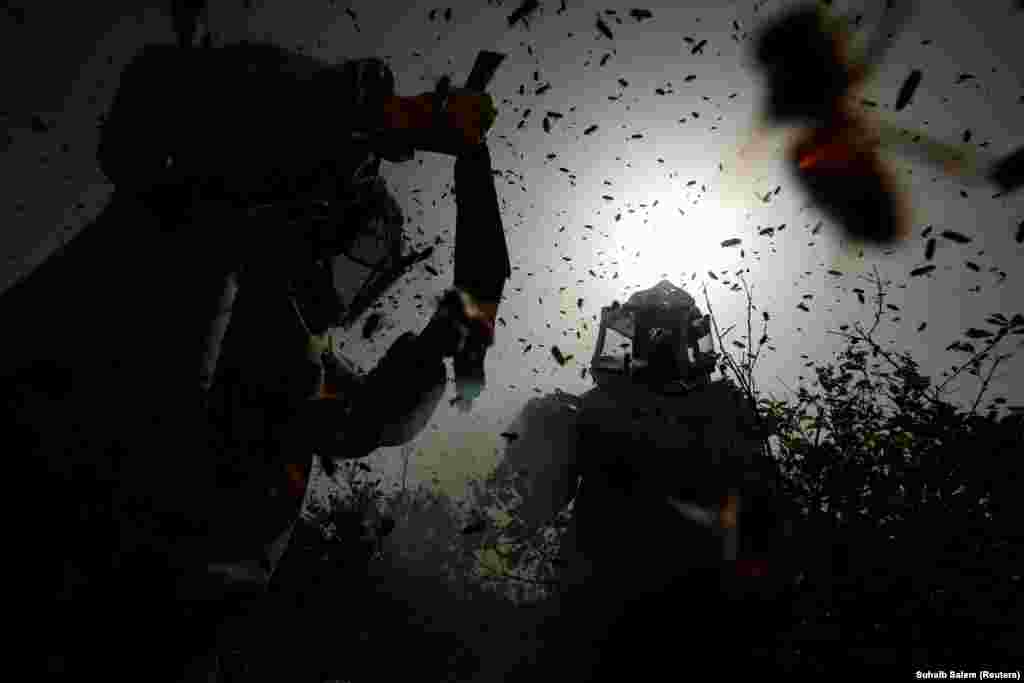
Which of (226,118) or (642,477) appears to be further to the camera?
(642,477)

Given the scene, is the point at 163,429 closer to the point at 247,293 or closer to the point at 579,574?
the point at 247,293

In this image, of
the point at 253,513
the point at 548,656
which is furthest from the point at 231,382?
the point at 548,656

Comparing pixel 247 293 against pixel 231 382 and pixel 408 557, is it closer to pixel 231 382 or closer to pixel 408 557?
pixel 231 382

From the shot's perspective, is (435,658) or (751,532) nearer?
(751,532)

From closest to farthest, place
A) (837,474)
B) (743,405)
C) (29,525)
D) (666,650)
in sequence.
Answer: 1. (29,525)
2. (837,474)
3. (666,650)
4. (743,405)

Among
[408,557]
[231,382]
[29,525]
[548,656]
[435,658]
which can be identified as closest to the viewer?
[29,525]

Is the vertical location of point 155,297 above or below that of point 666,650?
above

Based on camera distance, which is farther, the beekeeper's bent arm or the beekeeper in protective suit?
the beekeeper in protective suit

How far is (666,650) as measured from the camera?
12266 mm

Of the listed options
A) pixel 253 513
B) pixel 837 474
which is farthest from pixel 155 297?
pixel 837 474

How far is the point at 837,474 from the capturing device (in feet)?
33.1

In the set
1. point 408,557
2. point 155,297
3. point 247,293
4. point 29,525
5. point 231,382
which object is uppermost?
point 247,293

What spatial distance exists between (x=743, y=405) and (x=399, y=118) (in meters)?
14.9

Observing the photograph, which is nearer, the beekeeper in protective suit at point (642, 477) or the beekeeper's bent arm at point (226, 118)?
the beekeeper's bent arm at point (226, 118)
